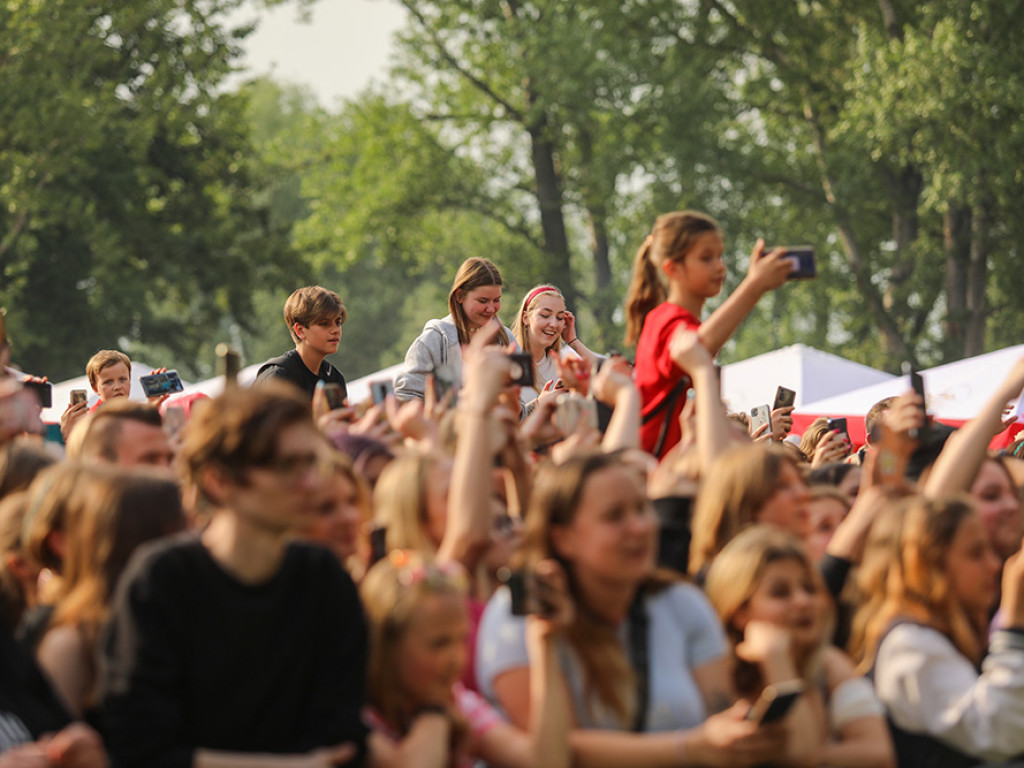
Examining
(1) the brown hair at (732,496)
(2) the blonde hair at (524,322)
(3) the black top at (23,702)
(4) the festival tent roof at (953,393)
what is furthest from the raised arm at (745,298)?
(4) the festival tent roof at (953,393)

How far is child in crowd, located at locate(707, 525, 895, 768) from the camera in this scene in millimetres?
3717

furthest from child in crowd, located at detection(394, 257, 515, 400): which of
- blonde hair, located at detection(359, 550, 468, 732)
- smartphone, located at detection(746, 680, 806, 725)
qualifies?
smartphone, located at detection(746, 680, 806, 725)

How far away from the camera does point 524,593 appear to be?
3.23 m

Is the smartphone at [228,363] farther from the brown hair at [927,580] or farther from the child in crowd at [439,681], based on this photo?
the brown hair at [927,580]

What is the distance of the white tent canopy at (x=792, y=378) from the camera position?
47.4 feet

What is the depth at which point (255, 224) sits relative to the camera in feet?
97.1

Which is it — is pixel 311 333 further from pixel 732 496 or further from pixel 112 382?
pixel 732 496

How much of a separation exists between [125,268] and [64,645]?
25.2 m

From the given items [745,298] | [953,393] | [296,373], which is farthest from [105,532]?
[953,393]

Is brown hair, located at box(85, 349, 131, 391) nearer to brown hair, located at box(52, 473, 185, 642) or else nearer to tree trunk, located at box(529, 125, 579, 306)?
brown hair, located at box(52, 473, 185, 642)

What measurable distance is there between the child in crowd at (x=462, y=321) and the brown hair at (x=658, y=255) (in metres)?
1.15

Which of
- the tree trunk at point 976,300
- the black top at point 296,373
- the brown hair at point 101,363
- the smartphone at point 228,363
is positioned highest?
the tree trunk at point 976,300

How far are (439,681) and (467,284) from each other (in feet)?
11.9

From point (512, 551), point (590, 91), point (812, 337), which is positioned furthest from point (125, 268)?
point (512, 551)
